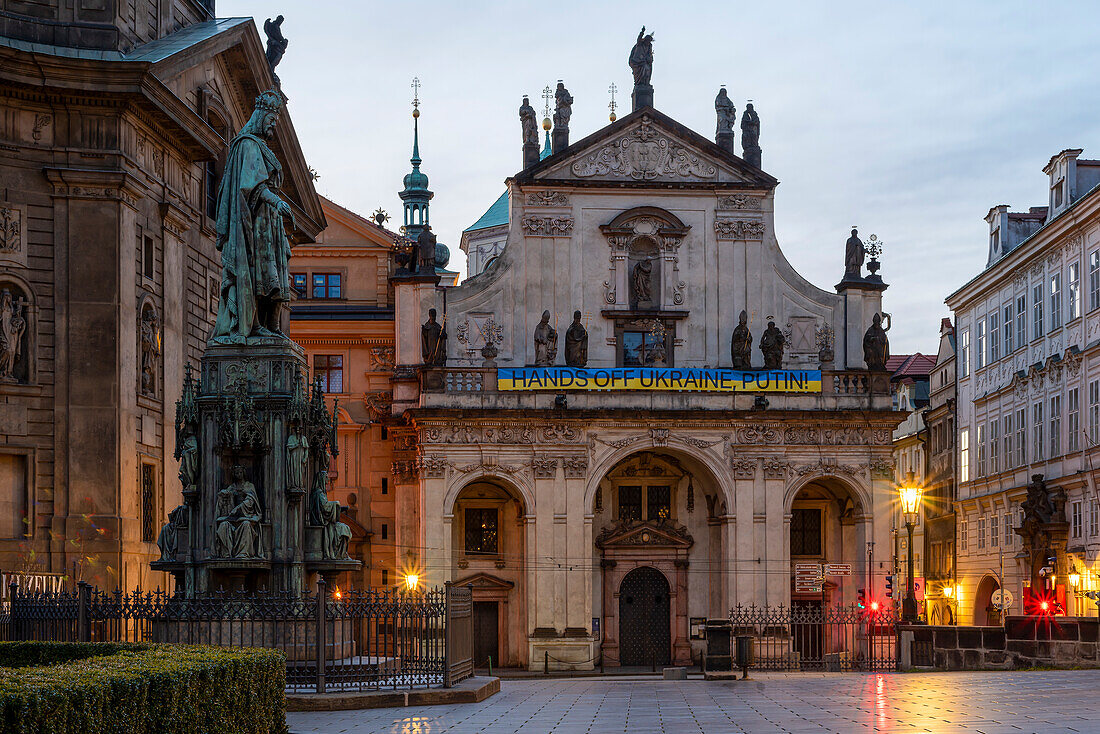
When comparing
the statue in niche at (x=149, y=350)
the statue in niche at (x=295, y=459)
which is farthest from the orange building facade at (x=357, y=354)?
the statue in niche at (x=295, y=459)

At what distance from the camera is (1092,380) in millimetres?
51312

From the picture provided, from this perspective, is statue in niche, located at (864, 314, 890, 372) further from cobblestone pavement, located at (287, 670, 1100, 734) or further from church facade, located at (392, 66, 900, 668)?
cobblestone pavement, located at (287, 670, 1100, 734)

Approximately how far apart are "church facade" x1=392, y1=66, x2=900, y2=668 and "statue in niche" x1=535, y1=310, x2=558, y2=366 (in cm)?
8

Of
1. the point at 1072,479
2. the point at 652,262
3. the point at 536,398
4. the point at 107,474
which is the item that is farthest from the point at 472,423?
the point at 107,474

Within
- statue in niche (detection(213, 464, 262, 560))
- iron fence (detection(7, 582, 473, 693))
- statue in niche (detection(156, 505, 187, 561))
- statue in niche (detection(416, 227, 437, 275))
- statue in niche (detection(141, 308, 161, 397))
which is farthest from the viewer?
statue in niche (detection(416, 227, 437, 275))

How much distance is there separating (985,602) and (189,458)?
169 feet

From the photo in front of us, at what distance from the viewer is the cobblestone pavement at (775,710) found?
61.4ft

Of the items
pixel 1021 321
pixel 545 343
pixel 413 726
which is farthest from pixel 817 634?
pixel 413 726

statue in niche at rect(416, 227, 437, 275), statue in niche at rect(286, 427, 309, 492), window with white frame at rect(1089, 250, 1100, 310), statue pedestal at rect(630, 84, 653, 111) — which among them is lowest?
statue in niche at rect(286, 427, 309, 492)

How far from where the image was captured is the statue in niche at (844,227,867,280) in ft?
204

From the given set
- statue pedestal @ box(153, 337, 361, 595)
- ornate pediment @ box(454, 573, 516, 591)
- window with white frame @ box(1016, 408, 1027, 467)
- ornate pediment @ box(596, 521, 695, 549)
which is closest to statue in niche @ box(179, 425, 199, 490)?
statue pedestal @ box(153, 337, 361, 595)

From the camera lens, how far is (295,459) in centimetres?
2112

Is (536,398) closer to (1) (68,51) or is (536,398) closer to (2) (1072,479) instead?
(2) (1072,479)

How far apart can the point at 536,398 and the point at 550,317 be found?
11.7ft
